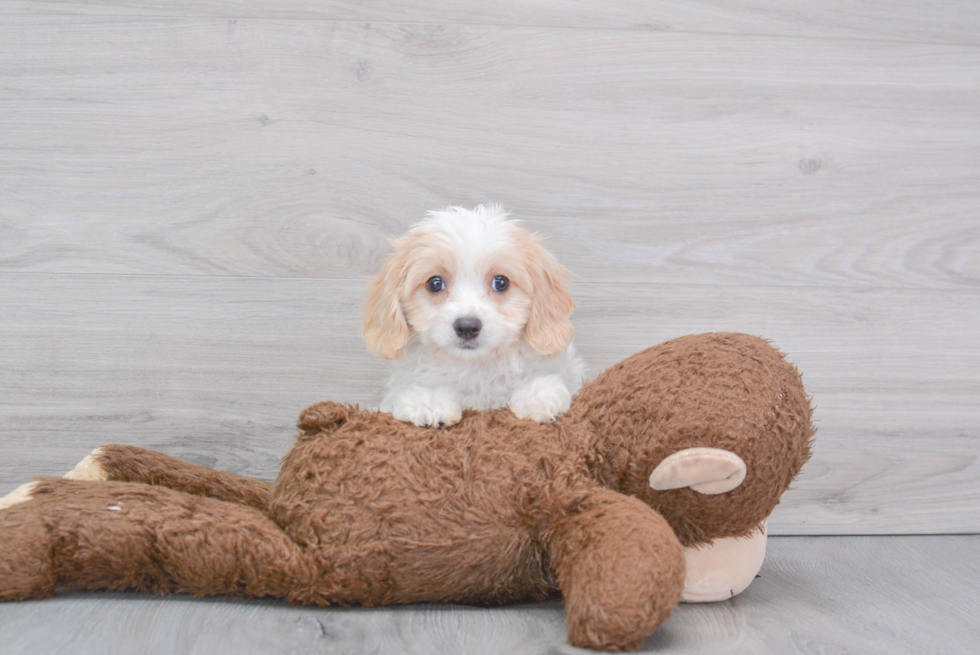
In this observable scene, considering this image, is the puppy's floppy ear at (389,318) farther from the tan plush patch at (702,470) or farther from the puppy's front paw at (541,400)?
the tan plush patch at (702,470)

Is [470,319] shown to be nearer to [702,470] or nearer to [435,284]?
[435,284]

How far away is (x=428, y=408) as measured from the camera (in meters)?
1.25

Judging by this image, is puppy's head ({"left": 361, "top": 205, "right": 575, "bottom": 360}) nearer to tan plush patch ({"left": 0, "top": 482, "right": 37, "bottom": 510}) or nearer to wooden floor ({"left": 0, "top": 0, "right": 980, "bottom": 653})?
wooden floor ({"left": 0, "top": 0, "right": 980, "bottom": 653})

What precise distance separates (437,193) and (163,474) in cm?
82

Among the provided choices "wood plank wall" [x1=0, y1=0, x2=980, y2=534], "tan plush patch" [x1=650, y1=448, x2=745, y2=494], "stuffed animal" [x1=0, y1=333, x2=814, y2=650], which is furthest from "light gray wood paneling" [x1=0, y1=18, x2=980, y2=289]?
"tan plush patch" [x1=650, y1=448, x2=745, y2=494]

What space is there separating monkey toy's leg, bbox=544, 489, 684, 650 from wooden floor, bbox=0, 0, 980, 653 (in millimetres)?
745

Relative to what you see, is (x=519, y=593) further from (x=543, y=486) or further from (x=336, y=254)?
(x=336, y=254)

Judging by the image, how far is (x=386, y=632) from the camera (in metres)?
1.06

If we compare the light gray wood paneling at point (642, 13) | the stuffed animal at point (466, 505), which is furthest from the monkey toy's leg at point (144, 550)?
the light gray wood paneling at point (642, 13)

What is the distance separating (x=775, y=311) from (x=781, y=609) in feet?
2.47

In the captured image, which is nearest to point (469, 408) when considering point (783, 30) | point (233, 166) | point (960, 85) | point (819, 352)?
point (233, 166)

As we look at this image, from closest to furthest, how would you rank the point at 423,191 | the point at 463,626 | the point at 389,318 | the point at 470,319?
1. the point at 463,626
2. the point at 470,319
3. the point at 389,318
4. the point at 423,191

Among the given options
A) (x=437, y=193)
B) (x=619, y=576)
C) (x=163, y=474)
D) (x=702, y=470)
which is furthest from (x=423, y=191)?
(x=619, y=576)

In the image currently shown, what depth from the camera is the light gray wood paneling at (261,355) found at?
1689 mm
